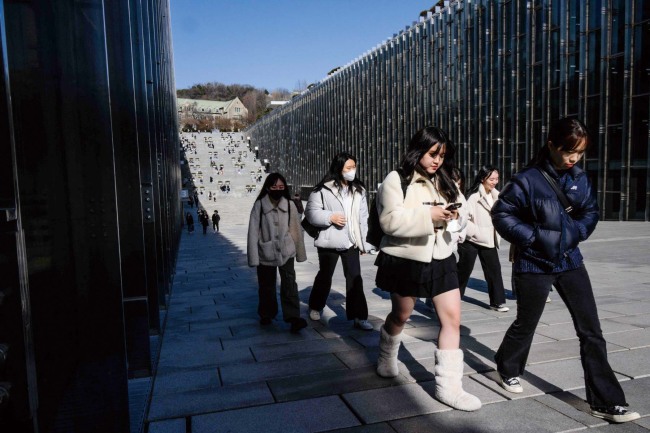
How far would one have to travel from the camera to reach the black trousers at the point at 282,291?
5.27 meters

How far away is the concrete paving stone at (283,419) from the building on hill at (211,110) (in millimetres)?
156875

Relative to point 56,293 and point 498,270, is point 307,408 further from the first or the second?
point 498,270

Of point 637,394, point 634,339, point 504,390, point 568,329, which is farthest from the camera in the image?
point 568,329

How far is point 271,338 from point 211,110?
165761 mm

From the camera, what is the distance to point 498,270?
19.5 ft

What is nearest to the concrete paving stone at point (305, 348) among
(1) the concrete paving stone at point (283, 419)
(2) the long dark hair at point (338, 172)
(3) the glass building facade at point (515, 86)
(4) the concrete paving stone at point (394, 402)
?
(4) the concrete paving stone at point (394, 402)

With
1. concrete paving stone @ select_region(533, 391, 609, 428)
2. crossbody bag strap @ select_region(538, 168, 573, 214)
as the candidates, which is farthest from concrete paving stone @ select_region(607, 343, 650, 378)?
crossbody bag strap @ select_region(538, 168, 573, 214)

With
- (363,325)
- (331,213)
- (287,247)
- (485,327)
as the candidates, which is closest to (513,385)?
(485,327)

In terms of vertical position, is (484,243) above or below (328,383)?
above

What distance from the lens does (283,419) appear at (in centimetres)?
312

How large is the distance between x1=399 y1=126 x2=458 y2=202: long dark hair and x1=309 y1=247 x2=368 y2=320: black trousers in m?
1.94

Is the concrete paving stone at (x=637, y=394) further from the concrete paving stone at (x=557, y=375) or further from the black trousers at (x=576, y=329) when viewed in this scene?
the black trousers at (x=576, y=329)

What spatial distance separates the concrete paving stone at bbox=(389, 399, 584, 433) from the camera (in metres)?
2.88

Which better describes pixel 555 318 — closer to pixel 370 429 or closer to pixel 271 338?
pixel 271 338
